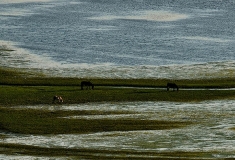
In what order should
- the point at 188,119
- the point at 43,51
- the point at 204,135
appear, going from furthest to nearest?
the point at 43,51, the point at 188,119, the point at 204,135

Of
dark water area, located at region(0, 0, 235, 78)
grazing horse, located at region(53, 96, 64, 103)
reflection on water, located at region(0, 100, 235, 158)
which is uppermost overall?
dark water area, located at region(0, 0, 235, 78)

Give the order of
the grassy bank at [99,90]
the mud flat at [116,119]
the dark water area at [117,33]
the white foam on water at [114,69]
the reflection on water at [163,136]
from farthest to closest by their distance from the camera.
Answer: the dark water area at [117,33]
the white foam on water at [114,69]
the grassy bank at [99,90]
the reflection on water at [163,136]
the mud flat at [116,119]

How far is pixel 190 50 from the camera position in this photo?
405ft

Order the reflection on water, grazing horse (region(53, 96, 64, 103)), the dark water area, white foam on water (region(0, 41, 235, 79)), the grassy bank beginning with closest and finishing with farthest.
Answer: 1. the reflection on water
2. grazing horse (region(53, 96, 64, 103))
3. the grassy bank
4. white foam on water (region(0, 41, 235, 79))
5. the dark water area

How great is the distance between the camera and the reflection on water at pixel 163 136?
2457 inches

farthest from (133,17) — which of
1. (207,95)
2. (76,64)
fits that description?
(207,95)

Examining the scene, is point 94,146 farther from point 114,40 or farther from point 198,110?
point 114,40

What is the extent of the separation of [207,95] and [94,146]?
2381 cm

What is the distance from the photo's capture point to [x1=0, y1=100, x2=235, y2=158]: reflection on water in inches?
2457

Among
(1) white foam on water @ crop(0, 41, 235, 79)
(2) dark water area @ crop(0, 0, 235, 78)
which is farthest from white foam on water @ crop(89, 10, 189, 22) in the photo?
(1) white foam on water @ crop(0, 41, 235, 79)

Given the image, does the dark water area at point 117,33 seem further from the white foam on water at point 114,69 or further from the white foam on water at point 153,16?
the white foam on water at point 114,69

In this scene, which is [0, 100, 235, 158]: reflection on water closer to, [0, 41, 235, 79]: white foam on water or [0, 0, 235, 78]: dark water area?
[0, 41, 235, 79]: white foam on water

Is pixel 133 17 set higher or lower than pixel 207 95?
higher

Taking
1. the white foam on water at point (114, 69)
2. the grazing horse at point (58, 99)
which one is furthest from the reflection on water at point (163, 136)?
the white foam on water at point (114, 69)
